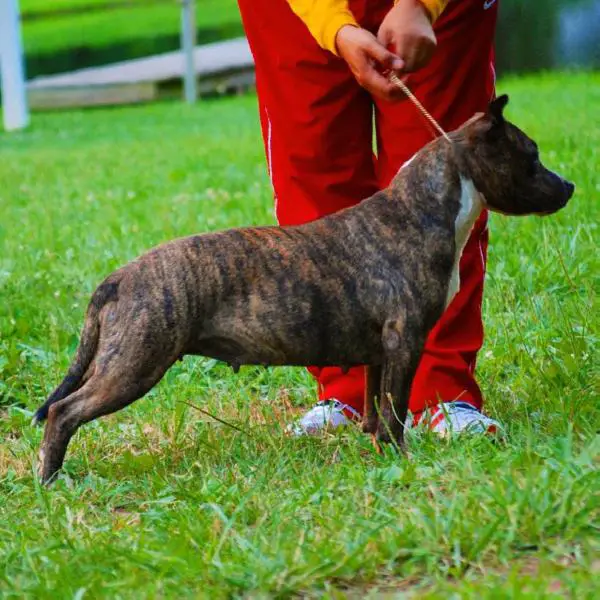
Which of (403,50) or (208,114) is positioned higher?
(403,50)

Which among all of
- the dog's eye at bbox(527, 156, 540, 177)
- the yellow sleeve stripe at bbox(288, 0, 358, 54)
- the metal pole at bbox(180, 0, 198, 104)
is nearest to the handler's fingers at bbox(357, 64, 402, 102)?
the yellow sleeve stripe at bbox(288, 0, 358, 54)

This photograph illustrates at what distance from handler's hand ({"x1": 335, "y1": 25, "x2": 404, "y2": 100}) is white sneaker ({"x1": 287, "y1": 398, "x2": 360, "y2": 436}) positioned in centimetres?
107

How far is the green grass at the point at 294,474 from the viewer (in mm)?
2811

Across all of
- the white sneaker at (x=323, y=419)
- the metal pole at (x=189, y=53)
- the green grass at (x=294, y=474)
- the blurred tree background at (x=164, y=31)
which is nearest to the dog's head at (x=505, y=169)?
the green grass at (x=294, y=474)

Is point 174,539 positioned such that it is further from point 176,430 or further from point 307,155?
point 307,155

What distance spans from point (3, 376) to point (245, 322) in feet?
5.64

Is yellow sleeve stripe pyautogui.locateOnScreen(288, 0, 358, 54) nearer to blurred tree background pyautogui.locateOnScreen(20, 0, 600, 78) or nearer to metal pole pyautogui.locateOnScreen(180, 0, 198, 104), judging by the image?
blurred tree background pyautogui.locateOnScreen(20, 0, 600, 78)

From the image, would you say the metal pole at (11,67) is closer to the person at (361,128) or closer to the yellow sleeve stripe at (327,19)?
the person at (361,128)

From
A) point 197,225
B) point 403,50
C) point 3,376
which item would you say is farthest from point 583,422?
point 197,225

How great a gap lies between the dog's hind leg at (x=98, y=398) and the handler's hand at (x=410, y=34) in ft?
3.53

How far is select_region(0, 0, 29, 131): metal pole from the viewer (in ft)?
54.3

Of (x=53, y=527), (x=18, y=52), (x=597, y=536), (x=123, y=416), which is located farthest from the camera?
(x=18, y=52)

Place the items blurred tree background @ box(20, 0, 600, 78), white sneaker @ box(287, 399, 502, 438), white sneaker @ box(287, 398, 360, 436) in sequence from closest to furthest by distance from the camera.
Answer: white sneaker @ box(287, 399, 502, 438), white sneaker @ box(287, 398, 360, 436), blurred tree background @ box(20, 0, 600, 78)

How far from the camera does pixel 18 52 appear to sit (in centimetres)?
1703
